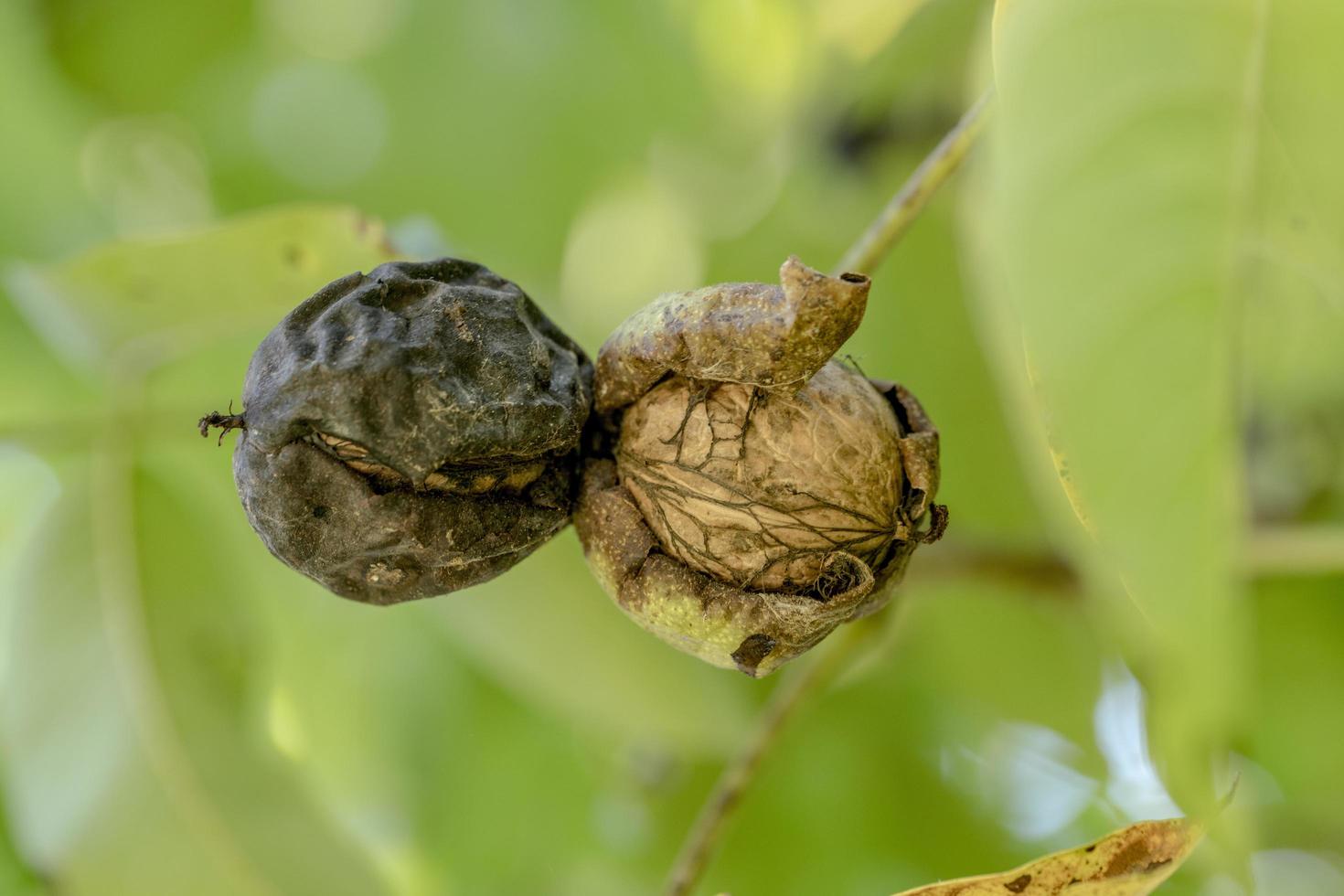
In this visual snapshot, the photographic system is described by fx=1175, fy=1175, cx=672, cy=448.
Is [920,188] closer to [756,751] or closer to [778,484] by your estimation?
[778,484]

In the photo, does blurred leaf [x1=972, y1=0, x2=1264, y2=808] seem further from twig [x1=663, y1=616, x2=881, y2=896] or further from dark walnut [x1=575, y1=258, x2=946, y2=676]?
twig [x1=663, y1=616, x2=881, y2=896]

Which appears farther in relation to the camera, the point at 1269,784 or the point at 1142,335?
the point at 1269,784

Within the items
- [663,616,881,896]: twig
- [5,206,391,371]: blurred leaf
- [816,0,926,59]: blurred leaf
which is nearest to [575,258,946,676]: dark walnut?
[663,616,881,896]: twig

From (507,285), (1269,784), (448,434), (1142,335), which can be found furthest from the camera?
(1269,784)

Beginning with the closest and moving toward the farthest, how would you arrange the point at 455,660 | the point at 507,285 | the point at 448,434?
1. the point at 448,434
2. the point at 507,285
3. the point at 455,660

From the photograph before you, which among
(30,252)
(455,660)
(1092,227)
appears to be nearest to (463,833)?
(455,660)

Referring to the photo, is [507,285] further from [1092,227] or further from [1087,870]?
[1087,870]
